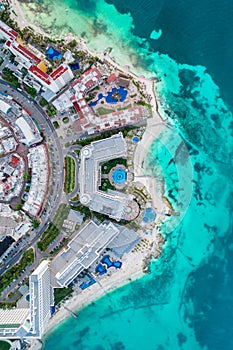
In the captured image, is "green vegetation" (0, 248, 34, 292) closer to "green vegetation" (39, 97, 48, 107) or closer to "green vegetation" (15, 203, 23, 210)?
"green vegetation" (15, 203, 23, 210)

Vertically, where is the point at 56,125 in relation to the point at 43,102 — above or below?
below

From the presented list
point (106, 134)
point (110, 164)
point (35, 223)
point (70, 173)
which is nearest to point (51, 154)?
point (70, 173)

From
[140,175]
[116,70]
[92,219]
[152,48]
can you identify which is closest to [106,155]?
[140,175]

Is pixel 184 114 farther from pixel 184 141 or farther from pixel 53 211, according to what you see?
pixel 53 211

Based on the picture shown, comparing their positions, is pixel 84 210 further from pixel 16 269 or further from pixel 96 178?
pixel 16 269

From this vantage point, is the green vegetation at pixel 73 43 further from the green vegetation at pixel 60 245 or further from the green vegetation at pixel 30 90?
the green vegetation at pixel 60 245

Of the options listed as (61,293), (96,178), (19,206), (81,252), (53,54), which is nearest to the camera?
(81,252)

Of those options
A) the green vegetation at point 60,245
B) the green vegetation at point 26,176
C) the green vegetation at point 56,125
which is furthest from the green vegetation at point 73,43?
the green vegetation at point 60,245
